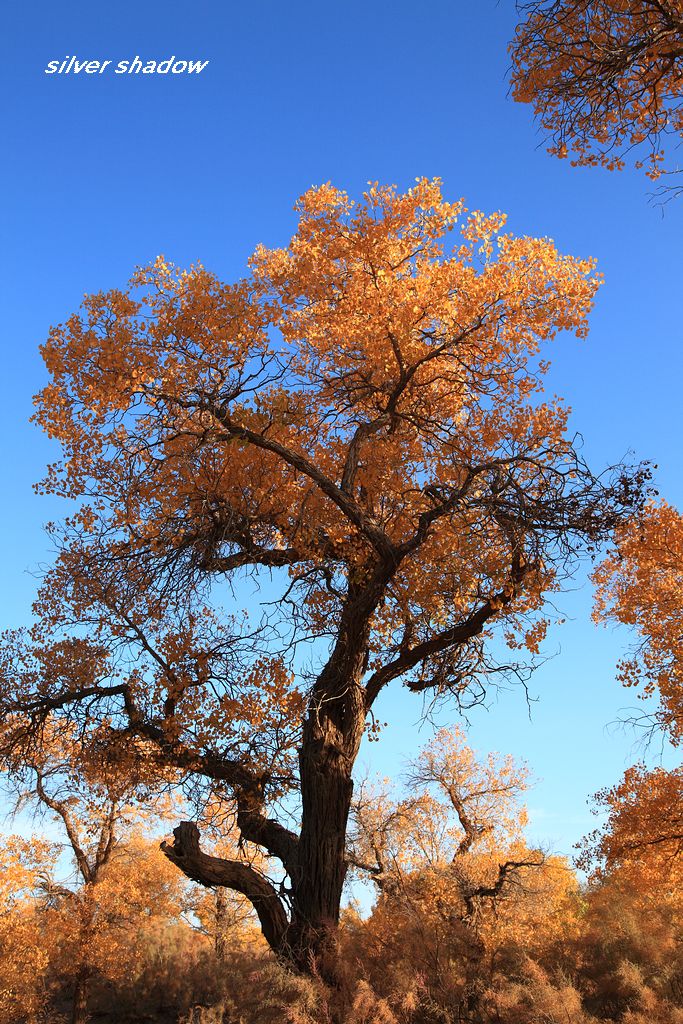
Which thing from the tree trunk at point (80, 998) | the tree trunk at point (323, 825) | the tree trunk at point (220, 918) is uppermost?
the tree trunk at point (323, 825)

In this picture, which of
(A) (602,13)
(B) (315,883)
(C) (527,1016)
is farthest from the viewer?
(B) (315,883)

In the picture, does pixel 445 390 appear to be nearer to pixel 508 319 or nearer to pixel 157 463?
pixel 508 319

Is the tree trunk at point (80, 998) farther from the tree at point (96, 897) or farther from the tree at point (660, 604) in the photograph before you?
the tree at point (660, 604)

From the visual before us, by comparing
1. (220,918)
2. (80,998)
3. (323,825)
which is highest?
(323,825)

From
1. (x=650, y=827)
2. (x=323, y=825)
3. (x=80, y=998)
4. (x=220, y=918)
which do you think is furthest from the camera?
(x=220, y=918)

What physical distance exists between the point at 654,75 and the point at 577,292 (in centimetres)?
470

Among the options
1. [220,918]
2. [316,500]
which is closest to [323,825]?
[316,500]

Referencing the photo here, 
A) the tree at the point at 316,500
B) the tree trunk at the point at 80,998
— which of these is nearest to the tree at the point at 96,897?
the tree trunk at the point at 80,998

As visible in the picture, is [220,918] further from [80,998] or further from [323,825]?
[323,825]

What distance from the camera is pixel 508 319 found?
1200 cm

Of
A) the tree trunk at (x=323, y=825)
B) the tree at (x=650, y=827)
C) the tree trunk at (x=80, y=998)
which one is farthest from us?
the tree trunk at (x=80, y=998)

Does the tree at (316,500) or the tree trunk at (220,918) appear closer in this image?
the tree at (316,500)

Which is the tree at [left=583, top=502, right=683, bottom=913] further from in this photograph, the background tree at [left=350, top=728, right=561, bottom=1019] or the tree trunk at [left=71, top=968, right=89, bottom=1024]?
the tree trunk at [left=71, top=968, right=89, bottom=1024]

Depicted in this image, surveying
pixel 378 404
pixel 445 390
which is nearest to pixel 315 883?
pixel 378 404
